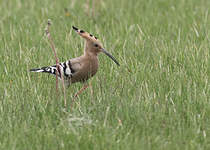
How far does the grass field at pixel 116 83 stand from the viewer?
13.4ft

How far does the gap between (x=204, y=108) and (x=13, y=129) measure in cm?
172

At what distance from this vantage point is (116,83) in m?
5.30

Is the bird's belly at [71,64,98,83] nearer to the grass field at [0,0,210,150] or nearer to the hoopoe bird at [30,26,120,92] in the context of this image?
the hoopoe bird at [30,26,120,92]

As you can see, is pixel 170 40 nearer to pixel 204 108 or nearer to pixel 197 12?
pixel 197 12

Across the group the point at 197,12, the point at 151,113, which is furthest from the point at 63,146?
the point at 197,12

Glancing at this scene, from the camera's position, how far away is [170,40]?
6.88 meters

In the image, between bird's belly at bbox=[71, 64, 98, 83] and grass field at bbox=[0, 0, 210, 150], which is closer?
grass field at bbox=[0, 0, 210, 150]

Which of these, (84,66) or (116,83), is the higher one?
(84,66)

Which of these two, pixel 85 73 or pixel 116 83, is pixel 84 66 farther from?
pixel 116 83

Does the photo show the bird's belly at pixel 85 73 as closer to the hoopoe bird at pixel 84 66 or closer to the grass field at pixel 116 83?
the hoopoe bird at pixel 84 66

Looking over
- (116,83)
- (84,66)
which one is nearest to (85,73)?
(84,66)

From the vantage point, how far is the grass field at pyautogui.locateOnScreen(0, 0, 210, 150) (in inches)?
161

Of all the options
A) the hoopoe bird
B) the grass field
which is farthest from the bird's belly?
the grass field

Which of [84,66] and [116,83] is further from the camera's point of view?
[116,83]
